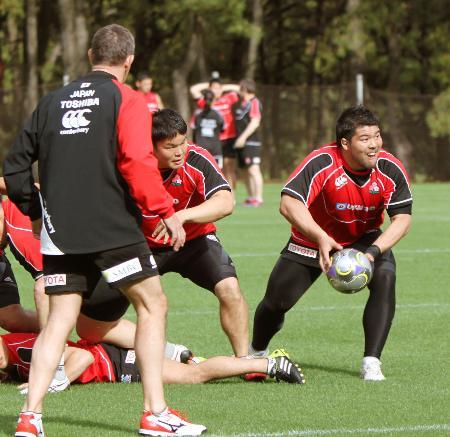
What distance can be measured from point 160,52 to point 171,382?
36.3m

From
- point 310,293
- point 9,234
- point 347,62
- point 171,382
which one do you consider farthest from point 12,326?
point 347,62

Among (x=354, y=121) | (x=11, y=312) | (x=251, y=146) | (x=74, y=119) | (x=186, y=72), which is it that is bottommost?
(x=251, y=146)

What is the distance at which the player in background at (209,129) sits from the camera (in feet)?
77.7

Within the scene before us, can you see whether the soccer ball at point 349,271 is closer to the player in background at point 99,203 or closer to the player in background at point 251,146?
the player in background at point 99,203

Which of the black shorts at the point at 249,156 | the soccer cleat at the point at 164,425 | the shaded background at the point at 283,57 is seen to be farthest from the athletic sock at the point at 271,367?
the shaded background at the point at 283,57

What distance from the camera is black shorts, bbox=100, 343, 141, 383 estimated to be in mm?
7902

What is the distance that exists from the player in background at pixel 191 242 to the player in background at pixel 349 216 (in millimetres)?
362

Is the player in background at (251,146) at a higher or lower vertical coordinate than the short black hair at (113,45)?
lower

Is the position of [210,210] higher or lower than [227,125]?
higher

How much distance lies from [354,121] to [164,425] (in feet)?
8.94

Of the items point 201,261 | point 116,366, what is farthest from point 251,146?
point 116,366

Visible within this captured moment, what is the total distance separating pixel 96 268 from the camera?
6.37 m

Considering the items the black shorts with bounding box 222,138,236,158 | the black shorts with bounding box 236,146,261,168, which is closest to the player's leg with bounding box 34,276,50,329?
the black shorts with bounding box 236,146,261,168

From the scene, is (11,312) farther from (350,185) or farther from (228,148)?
(228,148)
